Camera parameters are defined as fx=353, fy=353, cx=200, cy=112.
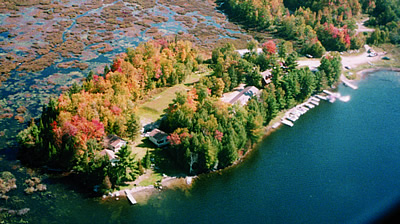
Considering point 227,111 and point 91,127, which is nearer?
point 91,127

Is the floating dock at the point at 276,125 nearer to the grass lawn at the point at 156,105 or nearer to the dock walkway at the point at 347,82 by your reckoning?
the grass lawn at the point at 156,105

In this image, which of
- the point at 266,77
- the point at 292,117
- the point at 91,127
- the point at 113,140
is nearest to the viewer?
the point at 91,127

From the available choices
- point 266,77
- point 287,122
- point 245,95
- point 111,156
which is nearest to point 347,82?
point 266,77

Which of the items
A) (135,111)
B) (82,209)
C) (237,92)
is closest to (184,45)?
(237,92)

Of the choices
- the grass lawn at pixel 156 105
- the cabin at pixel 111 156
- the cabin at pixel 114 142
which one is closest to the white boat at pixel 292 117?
the grass lawn at pixel 156 105

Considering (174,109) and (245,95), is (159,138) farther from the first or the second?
(245,95)

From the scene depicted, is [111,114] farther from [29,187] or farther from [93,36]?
[93,36]

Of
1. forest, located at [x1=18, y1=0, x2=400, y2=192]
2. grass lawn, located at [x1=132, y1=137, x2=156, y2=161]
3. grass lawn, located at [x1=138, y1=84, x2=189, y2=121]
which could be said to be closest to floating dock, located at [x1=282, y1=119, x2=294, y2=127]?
forest, located at [x1=18, y1=0, x2=400, y2=192]
